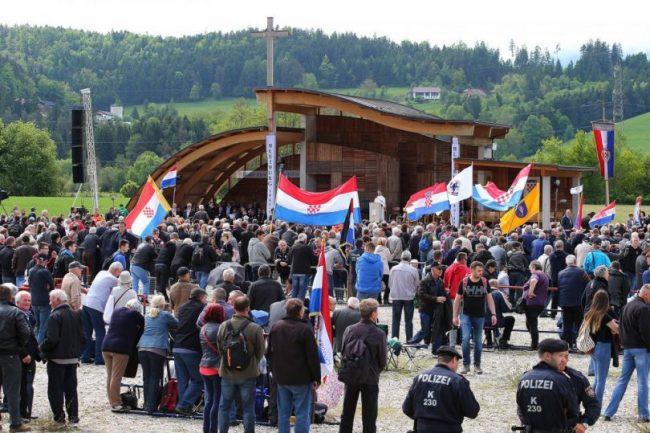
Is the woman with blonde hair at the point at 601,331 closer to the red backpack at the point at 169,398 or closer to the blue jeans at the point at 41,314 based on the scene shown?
the red backpack at the point at 169,398

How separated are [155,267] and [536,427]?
15.1 m

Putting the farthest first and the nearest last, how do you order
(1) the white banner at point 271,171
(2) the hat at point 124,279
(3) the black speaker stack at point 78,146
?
(1) the white banner at point 271,171 → (3) the black speaker stack at point 78,146 → (2) the hat at point 124,279

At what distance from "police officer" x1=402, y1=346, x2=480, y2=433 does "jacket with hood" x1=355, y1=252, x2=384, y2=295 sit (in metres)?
9.89

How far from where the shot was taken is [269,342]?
37.2 ft

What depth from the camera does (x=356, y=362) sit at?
446 inches

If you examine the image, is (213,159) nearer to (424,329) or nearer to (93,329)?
(424,329)

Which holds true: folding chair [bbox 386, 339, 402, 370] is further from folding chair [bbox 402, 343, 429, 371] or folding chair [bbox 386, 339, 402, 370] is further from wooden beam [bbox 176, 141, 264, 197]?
wooden beam [bbox 176, 141, 264, 197]

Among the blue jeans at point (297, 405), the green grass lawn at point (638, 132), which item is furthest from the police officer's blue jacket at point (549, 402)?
the green grass lawn at point (638, 132)

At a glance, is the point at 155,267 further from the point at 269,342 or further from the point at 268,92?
the point at 268,92

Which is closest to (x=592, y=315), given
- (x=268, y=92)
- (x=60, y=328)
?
(x=60, y=328)

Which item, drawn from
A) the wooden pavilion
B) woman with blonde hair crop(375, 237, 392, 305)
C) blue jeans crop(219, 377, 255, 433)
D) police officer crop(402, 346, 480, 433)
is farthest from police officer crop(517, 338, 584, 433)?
the wooden pavilion

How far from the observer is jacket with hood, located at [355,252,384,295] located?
739 inches

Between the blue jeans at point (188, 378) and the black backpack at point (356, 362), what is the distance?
231cm

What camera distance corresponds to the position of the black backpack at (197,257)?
22297mm
